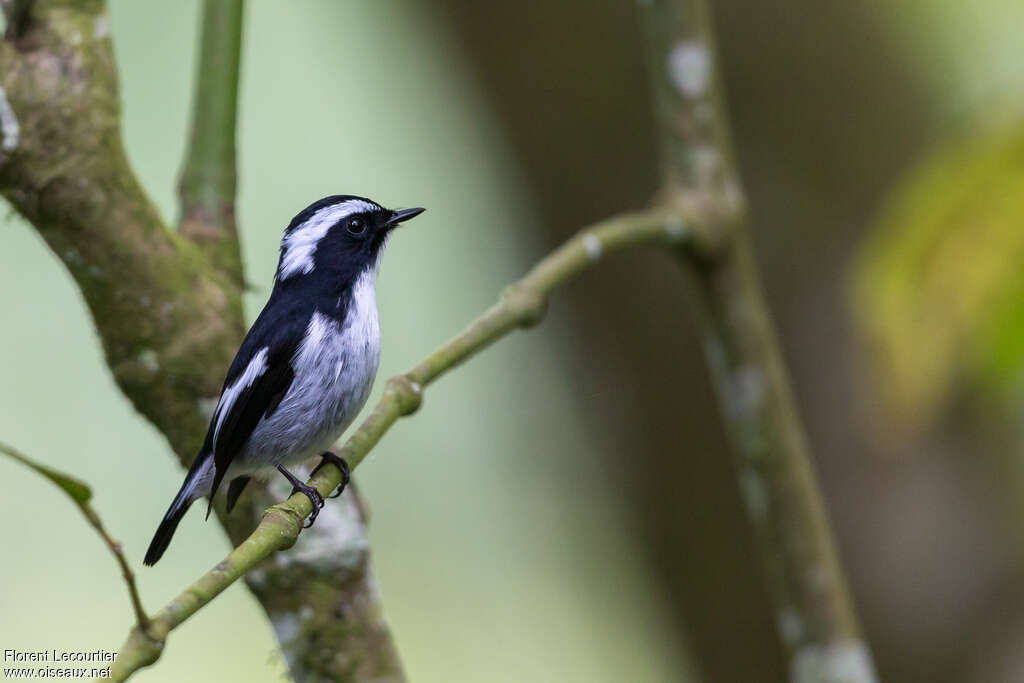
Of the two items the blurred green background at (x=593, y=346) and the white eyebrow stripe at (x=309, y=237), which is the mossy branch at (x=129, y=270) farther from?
the blurred green background at (x=593, y=346)

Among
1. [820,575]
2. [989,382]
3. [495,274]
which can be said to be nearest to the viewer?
[989,382]

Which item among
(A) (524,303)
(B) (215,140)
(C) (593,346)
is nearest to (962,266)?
(A) (524,303)

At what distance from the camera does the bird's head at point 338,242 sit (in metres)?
2.95

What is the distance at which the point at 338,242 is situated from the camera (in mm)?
3037

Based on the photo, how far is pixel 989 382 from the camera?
6.57 ft

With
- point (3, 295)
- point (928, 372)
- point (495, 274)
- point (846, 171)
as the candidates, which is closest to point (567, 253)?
point (928, 372)

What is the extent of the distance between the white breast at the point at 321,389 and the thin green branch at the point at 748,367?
1028 millimetres

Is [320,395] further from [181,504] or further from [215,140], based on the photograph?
[215,140]

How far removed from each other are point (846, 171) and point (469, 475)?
175 inches

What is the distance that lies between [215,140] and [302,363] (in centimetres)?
60

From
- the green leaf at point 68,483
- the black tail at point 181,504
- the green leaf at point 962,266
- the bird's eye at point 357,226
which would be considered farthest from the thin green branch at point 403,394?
the green leaf at point 962,266

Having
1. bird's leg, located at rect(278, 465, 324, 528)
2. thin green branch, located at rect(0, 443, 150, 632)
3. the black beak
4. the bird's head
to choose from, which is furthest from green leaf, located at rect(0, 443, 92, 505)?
the black beak

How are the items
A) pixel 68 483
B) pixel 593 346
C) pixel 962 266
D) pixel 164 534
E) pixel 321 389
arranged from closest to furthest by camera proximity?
pixel 68 483
pixel 962 266
pixel 164 534
pixel 321 389
pixel 593 346

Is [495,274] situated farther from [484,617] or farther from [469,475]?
[484,617]
